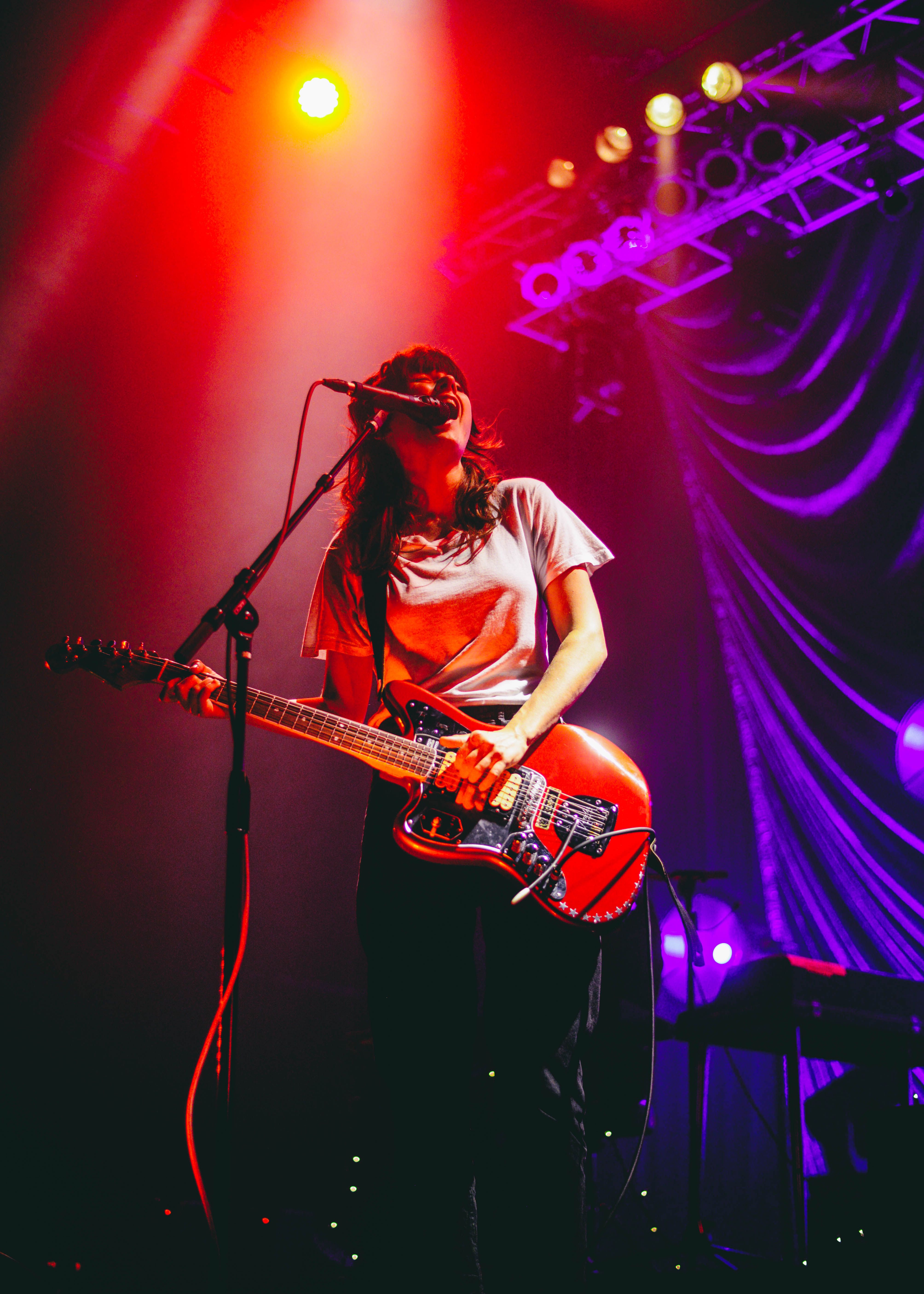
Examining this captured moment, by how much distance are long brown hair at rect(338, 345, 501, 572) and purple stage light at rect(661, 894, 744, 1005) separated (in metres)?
2.81

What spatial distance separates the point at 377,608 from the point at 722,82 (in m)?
4.16

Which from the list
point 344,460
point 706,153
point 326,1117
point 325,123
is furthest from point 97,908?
point 706,153

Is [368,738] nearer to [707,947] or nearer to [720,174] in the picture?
[707,947]

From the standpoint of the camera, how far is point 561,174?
500cm

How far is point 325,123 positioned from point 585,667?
4291 millimetres

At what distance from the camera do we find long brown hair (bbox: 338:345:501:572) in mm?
2227

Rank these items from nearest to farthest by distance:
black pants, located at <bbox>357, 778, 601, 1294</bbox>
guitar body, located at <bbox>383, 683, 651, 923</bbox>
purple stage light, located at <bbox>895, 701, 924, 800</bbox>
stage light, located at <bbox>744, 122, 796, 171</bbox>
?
black pants, located at <bbox>357, 778, 601, 1294</bbox>, guitar body, located at <bbox>383, 683, 651, 923</bbox>, purple stage light, located at <bbox>895, 701, 924, 800</bbox>, stage light, located at <bbox>744, 122, 796, 171</bbox>

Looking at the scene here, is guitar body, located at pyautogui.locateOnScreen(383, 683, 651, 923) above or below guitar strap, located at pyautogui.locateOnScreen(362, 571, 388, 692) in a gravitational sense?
below

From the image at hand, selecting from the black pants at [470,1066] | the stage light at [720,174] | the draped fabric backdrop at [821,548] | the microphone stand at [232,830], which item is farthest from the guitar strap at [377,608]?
the stage light at [720,174]

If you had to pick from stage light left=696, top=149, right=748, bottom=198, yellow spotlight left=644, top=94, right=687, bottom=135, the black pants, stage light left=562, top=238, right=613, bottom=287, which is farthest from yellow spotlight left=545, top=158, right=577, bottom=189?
the black pants

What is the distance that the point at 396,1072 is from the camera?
1.72m

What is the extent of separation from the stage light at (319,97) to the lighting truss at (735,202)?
3.32 ft

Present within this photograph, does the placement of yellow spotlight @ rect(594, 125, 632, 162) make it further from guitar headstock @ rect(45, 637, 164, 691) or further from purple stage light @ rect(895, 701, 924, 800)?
guitar headstock @ rect(45, 637, 164, 691)

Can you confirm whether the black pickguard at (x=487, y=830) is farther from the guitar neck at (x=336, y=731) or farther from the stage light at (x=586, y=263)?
the stage light at (x=586, y=263)
